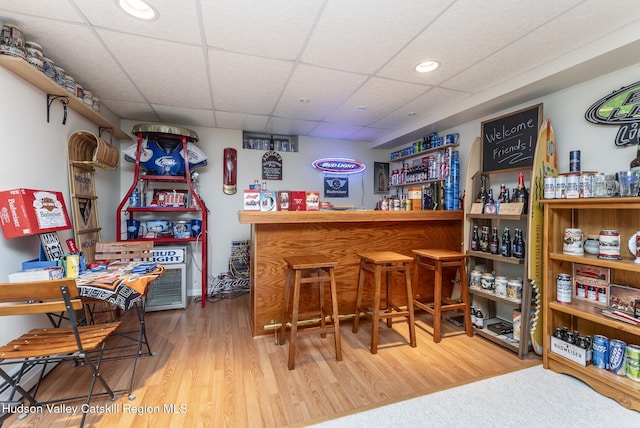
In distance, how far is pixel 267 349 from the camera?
2.34 meters

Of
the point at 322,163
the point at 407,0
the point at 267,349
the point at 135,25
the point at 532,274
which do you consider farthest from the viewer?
the point at 322,163

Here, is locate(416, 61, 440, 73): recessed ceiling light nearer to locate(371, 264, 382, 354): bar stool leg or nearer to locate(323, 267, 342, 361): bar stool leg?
locate(371, 264, 382, 354): bar stool leg

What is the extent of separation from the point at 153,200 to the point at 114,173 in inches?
25.0

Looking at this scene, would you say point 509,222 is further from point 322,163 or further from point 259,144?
point 259,144

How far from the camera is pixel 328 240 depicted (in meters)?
2.72

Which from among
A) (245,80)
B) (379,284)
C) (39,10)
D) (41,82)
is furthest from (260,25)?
(379,284)

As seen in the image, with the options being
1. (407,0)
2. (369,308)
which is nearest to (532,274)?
(369,308)

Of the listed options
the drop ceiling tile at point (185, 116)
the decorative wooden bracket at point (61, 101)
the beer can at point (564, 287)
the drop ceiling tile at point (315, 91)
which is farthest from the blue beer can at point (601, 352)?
the decorative wooden bracket at point (61, 101)

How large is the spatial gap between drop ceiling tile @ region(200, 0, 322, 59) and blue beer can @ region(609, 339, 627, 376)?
2.81 metres

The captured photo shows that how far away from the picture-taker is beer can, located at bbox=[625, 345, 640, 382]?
66.1 inches

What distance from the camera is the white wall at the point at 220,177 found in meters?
3.93

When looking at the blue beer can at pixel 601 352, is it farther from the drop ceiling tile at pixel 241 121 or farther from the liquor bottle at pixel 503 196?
the drop ceiling tile at pixel 241 121

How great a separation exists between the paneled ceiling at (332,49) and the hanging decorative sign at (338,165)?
1203 millimetres

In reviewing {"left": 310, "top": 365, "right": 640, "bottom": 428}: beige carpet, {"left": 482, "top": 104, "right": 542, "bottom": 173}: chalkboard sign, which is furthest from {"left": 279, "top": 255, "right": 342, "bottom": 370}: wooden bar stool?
{"left": 482, "top": 104, "right": 542, "bottom": 173}: chalkboard sign
